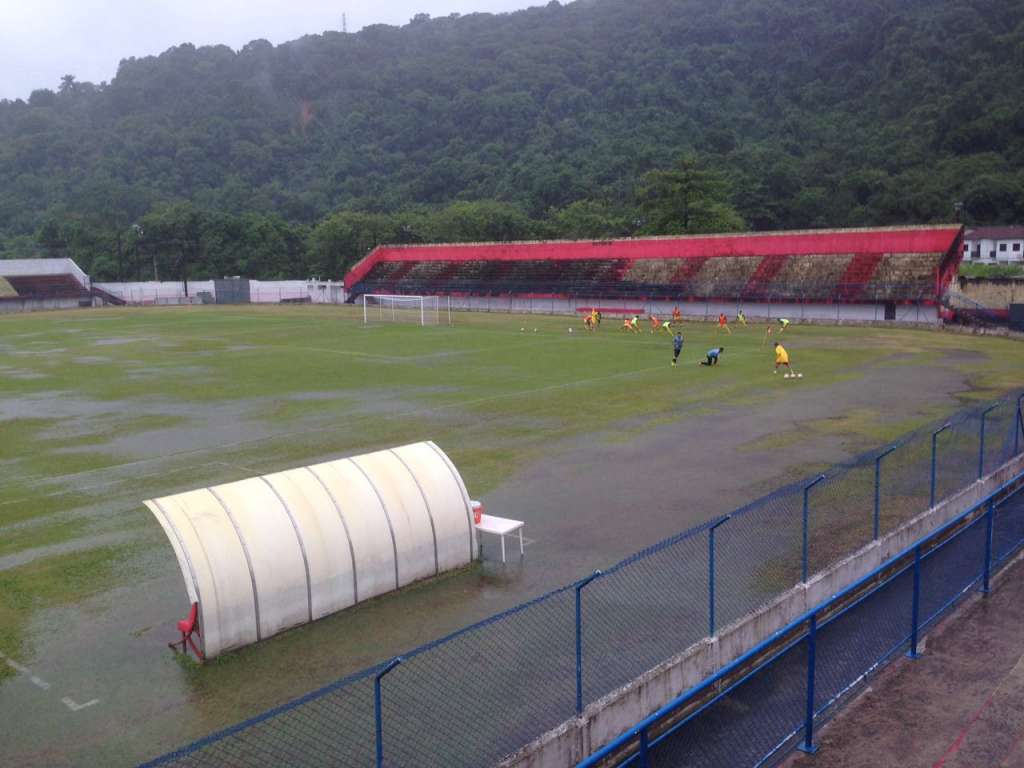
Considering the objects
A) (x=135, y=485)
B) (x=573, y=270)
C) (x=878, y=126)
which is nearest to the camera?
(x=135, y=485)

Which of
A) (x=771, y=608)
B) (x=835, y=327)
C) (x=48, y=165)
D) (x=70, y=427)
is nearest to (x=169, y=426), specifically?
(x=70, y=427)

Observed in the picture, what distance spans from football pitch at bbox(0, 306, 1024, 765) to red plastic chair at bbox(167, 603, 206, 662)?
0.61 ft

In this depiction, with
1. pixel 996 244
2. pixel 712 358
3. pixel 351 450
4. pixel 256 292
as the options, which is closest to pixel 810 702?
pixel 351 450

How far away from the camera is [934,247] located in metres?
57.3

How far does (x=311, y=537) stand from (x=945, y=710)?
7.54 metres

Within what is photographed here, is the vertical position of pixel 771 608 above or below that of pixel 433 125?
below

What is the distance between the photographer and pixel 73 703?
382 inches

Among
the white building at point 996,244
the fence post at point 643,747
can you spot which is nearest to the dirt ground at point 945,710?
the fence post at point 643,747

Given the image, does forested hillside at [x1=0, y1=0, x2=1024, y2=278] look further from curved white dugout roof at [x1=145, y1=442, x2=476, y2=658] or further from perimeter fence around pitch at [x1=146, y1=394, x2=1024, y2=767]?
curved white dugout roof at [x1=145, y1=442, x2=476, y2=658]

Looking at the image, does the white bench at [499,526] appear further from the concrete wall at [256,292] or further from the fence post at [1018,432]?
the concrete wall at [256,292]

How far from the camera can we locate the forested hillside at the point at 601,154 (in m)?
106

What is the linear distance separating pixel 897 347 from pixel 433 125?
5998 inches

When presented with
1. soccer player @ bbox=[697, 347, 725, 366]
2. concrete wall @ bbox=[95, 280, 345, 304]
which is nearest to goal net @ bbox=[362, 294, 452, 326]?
concrete wall @ bbox=[95, 280, 345, 304]

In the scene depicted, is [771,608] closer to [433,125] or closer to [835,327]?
[835,327]
